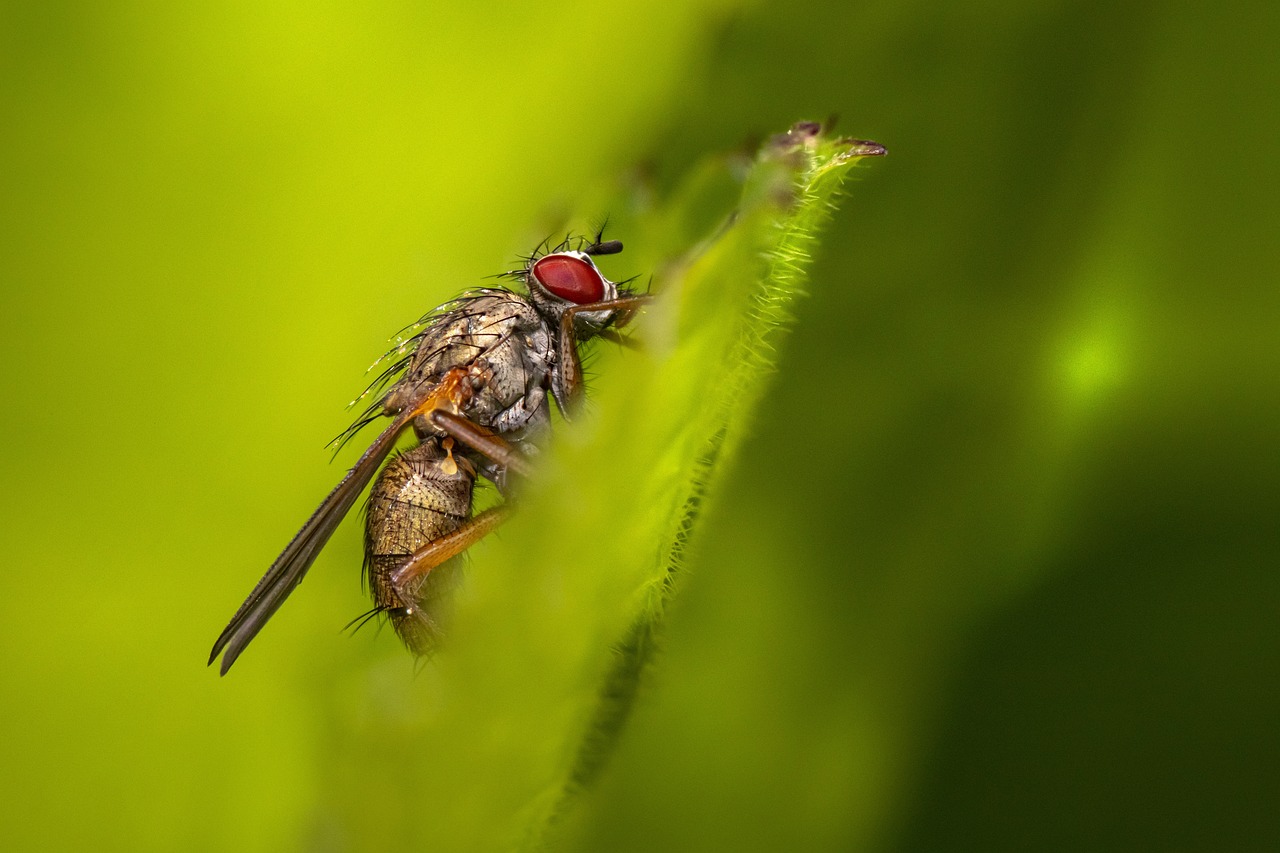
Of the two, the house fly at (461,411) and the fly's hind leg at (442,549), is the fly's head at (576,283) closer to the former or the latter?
the house fly at (461,411)

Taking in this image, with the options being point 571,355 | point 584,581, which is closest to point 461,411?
point 571,355

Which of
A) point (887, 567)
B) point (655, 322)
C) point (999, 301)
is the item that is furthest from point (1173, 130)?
point (655, 322)

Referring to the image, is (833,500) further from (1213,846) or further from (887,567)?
(1213,846)

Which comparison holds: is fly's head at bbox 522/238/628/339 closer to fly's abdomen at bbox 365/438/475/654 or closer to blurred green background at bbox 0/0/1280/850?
blurred green background at bbox 0/0/1280/850

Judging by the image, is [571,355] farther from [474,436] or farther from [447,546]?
[447,546]

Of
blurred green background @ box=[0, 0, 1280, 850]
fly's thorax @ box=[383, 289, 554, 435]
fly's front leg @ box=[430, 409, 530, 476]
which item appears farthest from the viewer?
fly's thorax @ box=[383, 289, 554, 435]

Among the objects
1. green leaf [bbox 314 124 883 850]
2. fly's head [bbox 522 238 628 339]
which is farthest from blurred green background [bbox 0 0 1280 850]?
fly's head [bbox 522 238 628 339]

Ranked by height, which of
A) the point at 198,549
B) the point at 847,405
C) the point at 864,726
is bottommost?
the point at 198,549
